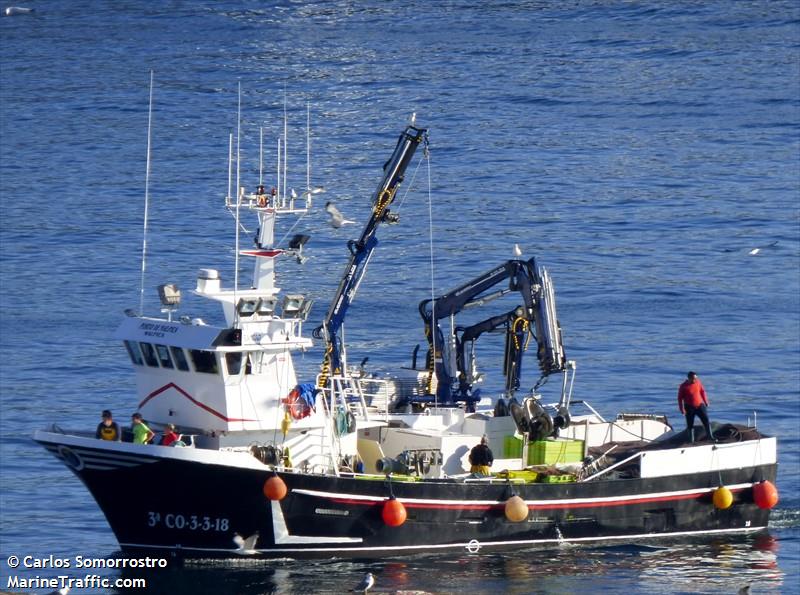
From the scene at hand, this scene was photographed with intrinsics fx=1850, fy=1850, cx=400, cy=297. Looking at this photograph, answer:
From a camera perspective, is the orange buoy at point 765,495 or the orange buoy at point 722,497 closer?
the orange buoy at point 722,497

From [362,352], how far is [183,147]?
26698mm

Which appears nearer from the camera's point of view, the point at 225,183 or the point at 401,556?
the point at 401,556

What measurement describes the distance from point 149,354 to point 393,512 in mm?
5340

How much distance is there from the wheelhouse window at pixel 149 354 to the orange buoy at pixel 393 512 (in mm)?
4974

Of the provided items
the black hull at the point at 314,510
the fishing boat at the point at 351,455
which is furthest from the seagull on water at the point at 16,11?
the black hull at the point at 314,510

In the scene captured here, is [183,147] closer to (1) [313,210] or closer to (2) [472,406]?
(1) [313,210]

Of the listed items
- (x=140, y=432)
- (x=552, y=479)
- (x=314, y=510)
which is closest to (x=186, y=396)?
(x=140, y=432)

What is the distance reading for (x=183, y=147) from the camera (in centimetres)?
7531

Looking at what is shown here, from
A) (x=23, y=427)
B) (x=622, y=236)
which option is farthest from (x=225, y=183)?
(x=23, y=427)

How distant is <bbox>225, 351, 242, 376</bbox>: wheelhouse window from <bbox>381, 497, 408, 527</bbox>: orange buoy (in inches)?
144

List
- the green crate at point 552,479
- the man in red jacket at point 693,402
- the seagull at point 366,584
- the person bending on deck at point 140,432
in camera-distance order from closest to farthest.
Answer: the seagull at point 366,584 < the person bending on deck at point 140,432 < the green crate at point 552,479 < the man in red jacket at point 693,402

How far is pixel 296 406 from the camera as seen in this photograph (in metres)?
33.7

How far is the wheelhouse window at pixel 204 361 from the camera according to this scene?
33188 millimetres

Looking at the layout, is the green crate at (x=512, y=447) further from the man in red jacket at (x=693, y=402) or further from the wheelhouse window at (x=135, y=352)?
the wheelhouse window at (x=135, y=352)
